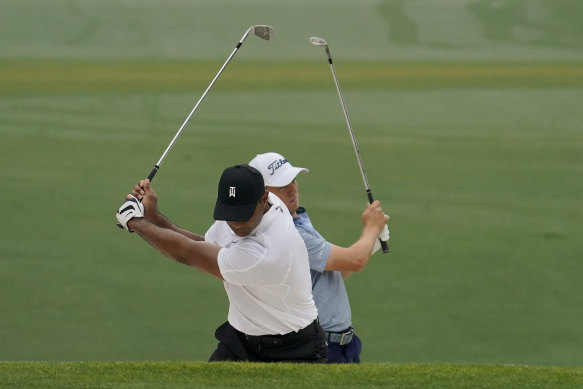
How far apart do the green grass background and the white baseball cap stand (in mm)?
2174

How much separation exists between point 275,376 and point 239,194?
736mm

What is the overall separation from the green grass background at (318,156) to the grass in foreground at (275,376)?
7.83 feet

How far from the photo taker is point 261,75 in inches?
458

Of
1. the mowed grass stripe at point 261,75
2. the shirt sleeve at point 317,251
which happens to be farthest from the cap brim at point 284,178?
the mowed grass stripe at point 261,75

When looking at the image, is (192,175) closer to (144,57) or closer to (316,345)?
(144,57)

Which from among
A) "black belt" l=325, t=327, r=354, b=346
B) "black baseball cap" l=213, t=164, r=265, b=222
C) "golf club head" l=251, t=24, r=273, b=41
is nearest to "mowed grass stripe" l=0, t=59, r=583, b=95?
"golf club head" l=251, t=24, r=273, b=41

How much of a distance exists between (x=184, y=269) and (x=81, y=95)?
A: 10.7ft

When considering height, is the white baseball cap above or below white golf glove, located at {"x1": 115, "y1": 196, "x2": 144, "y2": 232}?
above

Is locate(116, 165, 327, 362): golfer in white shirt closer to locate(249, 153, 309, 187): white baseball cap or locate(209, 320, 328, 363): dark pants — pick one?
locate(209, 320, 328, 363): dark pants

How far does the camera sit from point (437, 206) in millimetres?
9383

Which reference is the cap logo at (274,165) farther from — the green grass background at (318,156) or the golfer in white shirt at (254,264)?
the green grass background at (318,156)

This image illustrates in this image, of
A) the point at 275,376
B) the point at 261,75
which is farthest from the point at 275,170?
the point at 261,75

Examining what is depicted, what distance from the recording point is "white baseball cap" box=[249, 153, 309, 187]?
5663mm

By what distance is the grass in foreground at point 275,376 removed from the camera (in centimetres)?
480
